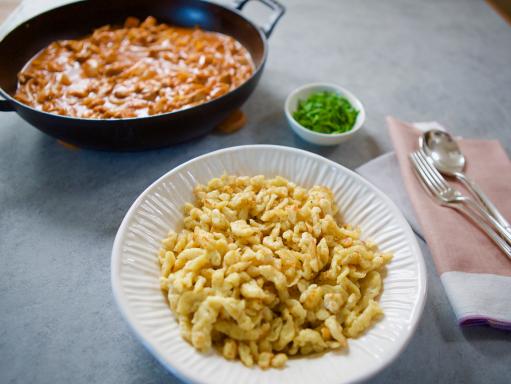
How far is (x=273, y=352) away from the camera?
94cm

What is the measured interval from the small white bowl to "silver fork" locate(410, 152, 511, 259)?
0.27m

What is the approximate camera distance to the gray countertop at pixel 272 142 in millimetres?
1079

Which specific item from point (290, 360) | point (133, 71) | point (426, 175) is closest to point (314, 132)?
point (426, 175)

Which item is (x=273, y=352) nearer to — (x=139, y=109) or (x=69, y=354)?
(x=69, y=354)

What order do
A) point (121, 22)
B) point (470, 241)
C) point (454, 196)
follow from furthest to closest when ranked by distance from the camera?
point (121, 22), point (454, 196), point (470, 241)

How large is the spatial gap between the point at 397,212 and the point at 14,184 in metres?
1.31

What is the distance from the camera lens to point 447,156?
1.58 m

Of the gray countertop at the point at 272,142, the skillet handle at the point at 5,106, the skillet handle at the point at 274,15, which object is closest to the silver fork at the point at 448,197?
the gray countertop at the point at 272,142

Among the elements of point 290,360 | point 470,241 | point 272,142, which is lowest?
point 272,142

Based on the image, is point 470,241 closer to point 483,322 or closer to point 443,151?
point 483,322

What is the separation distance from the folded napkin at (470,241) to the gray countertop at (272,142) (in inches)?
2.6

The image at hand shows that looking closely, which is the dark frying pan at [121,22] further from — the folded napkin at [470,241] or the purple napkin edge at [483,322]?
the purple napkin edge at [483,322]

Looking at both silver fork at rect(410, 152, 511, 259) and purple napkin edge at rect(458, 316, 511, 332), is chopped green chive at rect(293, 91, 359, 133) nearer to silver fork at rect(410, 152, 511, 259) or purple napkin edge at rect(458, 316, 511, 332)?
silver fork at rect(410, 152, 511, 259)

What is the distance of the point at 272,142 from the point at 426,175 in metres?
0.61
